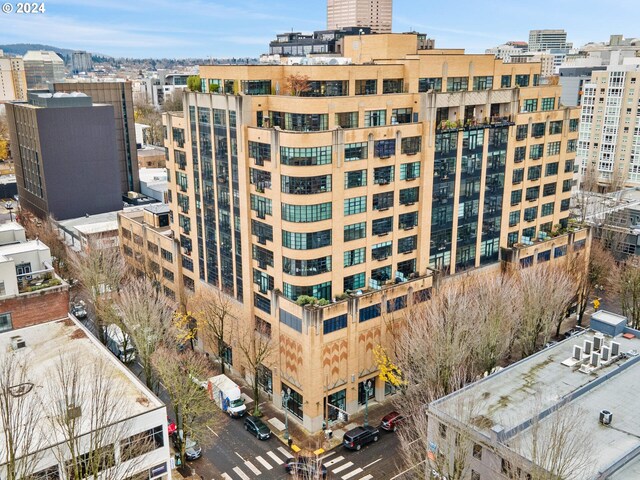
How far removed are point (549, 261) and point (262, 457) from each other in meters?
53.2

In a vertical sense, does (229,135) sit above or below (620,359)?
above

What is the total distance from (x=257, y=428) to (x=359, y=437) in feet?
36.0

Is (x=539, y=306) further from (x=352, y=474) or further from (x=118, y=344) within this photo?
(x=118, y=344)

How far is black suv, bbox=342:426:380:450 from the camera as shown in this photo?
57250 mm

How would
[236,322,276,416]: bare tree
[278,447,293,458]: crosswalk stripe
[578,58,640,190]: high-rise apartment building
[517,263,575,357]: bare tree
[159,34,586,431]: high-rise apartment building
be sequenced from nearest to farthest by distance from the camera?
[278,447,293,458]: crosswalk stripe, [159,34,586,431]: high-rise apartment building, [236,322,276,416]: bare tree, [517,263,575,357]: bare tree, [578,58,640,190]: high-rise apartment building

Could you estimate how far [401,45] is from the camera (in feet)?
244

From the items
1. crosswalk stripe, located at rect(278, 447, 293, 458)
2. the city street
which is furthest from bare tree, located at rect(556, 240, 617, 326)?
crosswalk stripe, located at rect(278, 447, 293, 458)

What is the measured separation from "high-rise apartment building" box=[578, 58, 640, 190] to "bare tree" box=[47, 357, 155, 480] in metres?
136

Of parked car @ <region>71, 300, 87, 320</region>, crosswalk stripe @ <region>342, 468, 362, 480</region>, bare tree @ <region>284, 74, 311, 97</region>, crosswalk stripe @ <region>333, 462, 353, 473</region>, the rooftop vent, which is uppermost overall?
bare tree @ <region>284, 74, 311, 97</region>

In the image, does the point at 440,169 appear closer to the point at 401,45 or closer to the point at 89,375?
the point at 401,45

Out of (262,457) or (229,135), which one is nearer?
(262,457)

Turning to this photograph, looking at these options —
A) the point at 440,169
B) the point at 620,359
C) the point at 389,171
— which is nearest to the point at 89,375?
the point at 389,171

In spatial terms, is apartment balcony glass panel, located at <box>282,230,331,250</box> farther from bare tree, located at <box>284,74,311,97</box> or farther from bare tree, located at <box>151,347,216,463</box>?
bare tree, located at <box>284,74,311,97</box>

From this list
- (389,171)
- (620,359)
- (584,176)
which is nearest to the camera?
(620,359)
